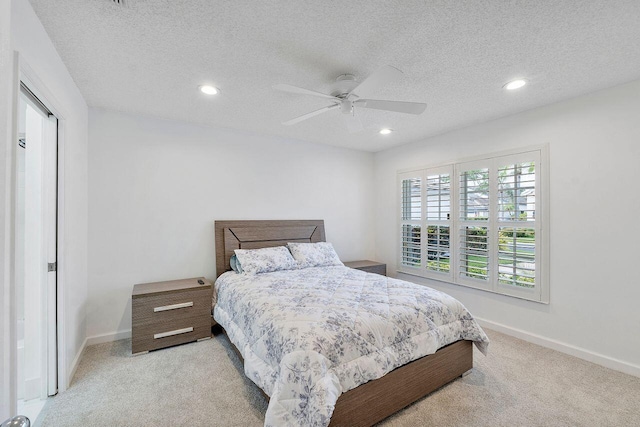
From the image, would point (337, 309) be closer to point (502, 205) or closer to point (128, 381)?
point (128, 381)

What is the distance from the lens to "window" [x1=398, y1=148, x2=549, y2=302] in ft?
9.91

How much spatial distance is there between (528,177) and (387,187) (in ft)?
6.80

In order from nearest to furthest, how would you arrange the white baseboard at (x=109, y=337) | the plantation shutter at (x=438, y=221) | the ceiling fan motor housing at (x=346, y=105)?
1. the ceiling fan motor housing at (x=346, y=105)
2. the white baseboard at (x=109, y=337)
3. the plantation shutter at (x=438, y=221)

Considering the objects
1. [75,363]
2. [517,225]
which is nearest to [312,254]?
[517,225]

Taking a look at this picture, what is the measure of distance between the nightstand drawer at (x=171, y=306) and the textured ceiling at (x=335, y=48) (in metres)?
1.96

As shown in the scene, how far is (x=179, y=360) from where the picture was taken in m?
2.65

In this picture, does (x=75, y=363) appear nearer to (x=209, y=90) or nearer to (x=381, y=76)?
(x=209, y=90)

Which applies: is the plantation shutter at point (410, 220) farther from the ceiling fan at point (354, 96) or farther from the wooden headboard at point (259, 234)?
the ceiling fan at point (354, 96)

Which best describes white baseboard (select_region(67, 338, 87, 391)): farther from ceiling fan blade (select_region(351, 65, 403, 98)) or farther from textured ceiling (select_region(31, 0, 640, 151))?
ceiling fan blade (select_region(351, 65, 403, 98))

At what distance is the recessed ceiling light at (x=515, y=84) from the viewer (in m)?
2.43

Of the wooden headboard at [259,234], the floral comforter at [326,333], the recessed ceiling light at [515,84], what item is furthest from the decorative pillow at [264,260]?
the recessed ceiling light at [515,84]

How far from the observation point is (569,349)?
9.07 feet

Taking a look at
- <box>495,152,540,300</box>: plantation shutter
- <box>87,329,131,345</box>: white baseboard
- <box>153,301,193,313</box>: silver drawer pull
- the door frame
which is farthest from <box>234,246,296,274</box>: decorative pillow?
<box>495,152,540,300</box>: plantation shutter

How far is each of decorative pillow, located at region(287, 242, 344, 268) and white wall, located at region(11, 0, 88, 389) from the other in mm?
2193
